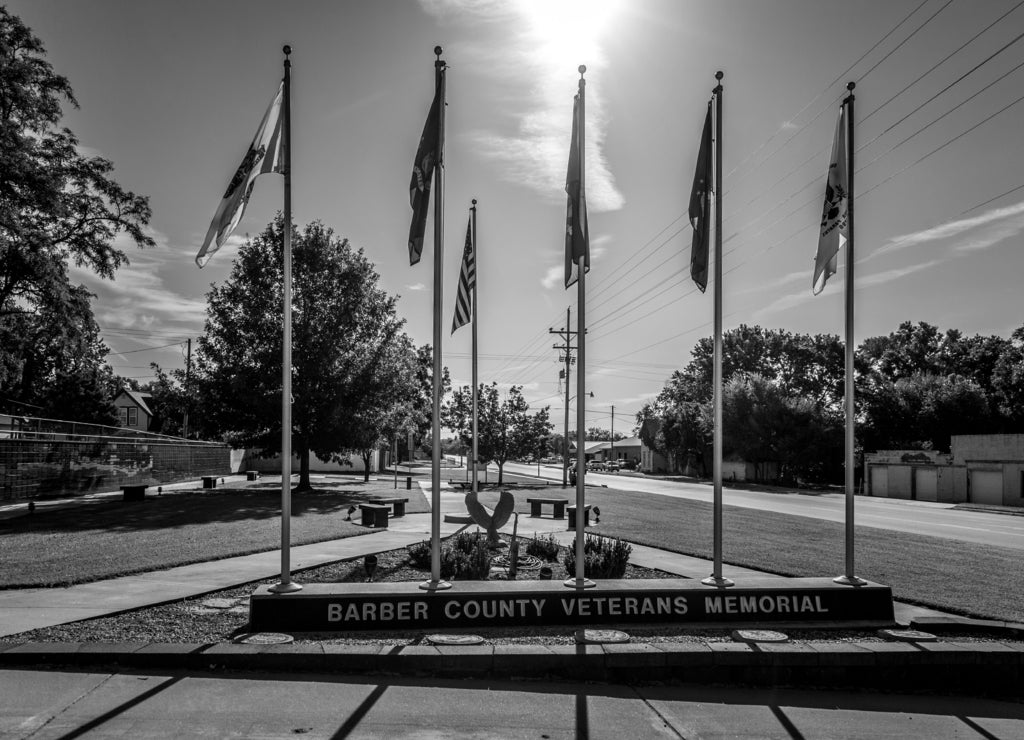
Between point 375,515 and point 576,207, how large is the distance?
421 inches

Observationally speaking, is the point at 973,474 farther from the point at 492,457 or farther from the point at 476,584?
the point at 476,584

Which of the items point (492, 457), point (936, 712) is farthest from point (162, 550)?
point (492, 457)

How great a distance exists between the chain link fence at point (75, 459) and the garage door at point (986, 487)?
4026 cm

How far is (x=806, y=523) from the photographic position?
20.9 metres

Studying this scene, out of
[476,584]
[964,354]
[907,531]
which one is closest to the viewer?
[476,584]

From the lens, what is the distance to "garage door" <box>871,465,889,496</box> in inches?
A: 1692

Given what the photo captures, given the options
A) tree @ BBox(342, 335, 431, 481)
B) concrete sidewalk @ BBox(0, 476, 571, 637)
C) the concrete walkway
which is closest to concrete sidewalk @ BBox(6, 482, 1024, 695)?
concrete sidewalk @ BBox(0, 476, 571, 637)

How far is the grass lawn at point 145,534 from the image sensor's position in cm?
1096

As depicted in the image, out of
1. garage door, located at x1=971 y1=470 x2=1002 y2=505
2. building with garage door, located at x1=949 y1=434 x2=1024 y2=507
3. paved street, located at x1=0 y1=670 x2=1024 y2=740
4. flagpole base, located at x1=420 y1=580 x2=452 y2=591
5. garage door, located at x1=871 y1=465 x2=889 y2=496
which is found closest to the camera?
paved street, located at x1=0 y1=670 x2=1024 y2=740

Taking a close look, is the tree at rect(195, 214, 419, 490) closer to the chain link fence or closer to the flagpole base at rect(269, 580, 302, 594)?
the chain link fence

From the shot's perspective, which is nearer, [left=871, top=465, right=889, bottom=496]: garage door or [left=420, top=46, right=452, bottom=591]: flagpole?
[left=420, top=46, right=452, bottom=591]: flagpole

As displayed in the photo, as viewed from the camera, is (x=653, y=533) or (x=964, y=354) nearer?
(x=653, y=533)

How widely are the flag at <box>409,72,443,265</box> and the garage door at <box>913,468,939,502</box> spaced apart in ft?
131

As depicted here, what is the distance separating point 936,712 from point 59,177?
29617mm
